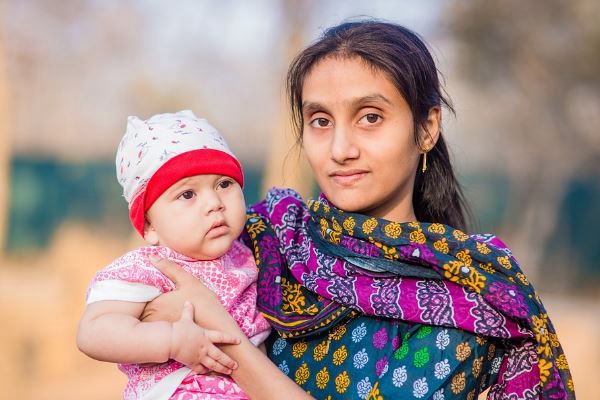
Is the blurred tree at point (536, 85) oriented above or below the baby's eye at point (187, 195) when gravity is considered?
above

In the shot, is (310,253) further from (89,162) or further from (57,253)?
(89,162)

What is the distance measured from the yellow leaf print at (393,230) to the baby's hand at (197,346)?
536mm

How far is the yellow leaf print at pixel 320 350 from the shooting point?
2342mm

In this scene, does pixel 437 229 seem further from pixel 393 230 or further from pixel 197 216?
pixel 197 216

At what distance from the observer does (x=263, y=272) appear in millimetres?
2441

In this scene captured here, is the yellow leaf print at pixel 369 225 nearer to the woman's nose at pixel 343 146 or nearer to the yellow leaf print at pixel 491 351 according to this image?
the woman's nose at pixel 343 146

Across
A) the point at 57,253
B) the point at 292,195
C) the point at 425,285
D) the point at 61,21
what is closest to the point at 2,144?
the point at 57,253

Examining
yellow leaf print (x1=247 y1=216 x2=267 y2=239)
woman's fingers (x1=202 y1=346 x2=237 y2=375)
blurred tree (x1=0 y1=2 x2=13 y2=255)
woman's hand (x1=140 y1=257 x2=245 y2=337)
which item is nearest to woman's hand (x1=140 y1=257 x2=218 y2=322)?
woman's hand (x1=140 y1=257 x2=245 y2=337)

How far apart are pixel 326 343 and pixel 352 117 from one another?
27.4 inches

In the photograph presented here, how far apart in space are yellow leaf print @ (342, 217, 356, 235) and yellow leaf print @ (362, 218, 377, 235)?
0.04m

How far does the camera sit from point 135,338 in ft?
6.64

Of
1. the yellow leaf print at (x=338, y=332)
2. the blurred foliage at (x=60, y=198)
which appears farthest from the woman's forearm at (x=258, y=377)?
the blurred foliage at (x=60, y=198)

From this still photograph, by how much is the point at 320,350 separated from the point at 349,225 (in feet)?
1.30

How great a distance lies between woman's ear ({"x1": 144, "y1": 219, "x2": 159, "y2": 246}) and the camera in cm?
229
